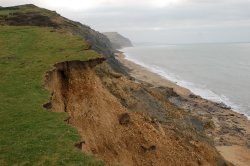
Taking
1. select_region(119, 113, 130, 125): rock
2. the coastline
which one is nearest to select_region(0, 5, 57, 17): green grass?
the coastline

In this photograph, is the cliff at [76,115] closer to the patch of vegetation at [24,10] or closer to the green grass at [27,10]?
the patch of vegetation at [24,10]

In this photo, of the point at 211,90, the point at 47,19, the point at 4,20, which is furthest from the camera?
the point at 211,90

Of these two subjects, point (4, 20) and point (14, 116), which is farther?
point (4, 20)

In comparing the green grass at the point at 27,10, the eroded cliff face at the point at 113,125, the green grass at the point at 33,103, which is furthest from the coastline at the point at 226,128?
the green grass at the point at 33,103

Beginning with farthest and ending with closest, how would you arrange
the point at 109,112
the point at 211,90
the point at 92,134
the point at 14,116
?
the point at 211,90 → the point at 109,112 → the point at 92,134 → the point at 14,116

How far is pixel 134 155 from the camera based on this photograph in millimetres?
21188

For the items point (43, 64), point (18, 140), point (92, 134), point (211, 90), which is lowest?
point (211, 90)

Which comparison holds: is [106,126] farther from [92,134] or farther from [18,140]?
[18,140]

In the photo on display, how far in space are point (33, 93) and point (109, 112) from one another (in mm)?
5082

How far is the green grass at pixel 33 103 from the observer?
512 inches

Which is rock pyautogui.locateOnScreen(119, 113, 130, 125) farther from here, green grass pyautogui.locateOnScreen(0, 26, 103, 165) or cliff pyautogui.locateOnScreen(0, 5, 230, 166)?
green grass pyautogui.locateOnScreen(0, 26, 103, 165)

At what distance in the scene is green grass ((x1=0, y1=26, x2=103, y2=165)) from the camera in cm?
1302

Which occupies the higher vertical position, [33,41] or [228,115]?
[33,41]

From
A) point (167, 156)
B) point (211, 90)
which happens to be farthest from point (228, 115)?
A: point (167, 156)
